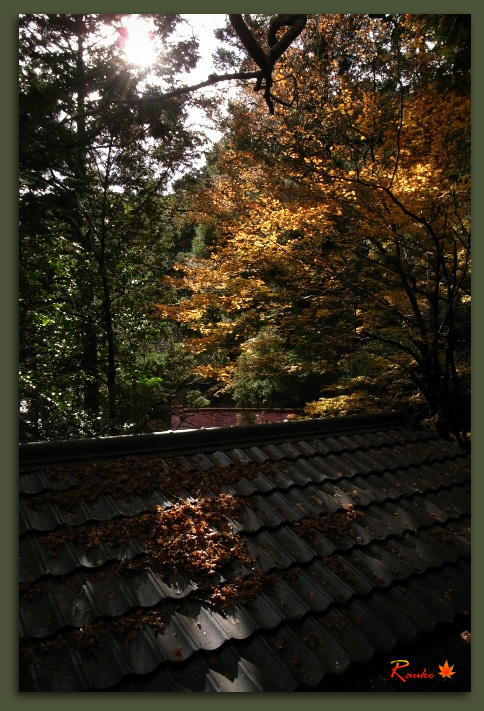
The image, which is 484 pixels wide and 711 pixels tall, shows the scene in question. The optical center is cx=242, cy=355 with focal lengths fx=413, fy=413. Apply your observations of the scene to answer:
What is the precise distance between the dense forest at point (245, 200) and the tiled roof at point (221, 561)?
59.5 inches

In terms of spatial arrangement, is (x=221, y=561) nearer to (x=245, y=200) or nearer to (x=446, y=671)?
(x=446, y=671)

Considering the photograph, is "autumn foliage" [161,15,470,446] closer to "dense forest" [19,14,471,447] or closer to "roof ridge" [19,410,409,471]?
"dense forest" [19,14,471,447]

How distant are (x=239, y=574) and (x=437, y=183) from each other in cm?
524

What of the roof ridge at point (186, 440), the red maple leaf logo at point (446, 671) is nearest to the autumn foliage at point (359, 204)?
the roof ridge at point (186, 440)

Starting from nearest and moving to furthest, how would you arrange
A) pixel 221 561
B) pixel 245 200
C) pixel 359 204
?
pixel 221 561
pixel 359 204
pixel 245 200

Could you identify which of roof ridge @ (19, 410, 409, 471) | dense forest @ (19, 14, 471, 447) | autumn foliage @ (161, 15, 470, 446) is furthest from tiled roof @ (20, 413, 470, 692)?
autumn foliage @ (161, 15, 470, 446)

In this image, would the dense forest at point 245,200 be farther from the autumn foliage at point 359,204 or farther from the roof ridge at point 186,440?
the roof ridge at point 186,440

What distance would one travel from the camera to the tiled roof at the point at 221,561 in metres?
1.38

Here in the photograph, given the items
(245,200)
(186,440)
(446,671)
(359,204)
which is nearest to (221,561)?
(186,440)

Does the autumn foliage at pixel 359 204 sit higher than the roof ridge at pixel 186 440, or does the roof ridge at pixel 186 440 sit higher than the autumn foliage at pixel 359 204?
the autumn foliage at pixel 359 204

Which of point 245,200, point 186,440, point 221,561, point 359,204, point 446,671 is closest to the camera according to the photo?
point 221,561

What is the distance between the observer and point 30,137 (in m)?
3.58

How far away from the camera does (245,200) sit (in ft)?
27.7

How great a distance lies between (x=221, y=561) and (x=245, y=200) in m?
7.82
